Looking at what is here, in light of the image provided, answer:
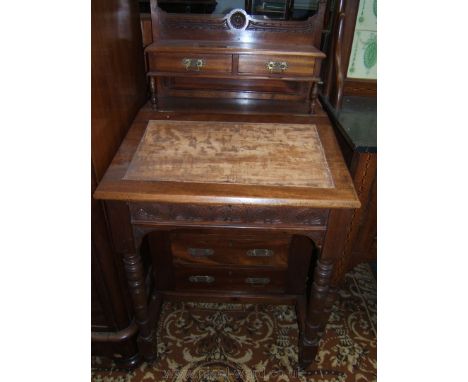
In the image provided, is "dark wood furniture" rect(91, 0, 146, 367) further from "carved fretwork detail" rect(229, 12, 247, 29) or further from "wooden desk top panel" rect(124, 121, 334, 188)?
"carved fretwork detail" rect(229, 12, 247, 29)

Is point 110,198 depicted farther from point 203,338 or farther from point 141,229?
point 203,338

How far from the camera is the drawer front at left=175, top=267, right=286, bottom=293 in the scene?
60.9 inches

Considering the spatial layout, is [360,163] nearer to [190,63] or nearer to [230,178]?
[230,178]

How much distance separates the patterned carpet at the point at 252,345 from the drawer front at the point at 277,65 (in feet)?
3.69

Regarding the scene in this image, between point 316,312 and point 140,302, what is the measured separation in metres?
0.63

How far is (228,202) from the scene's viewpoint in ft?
2.91

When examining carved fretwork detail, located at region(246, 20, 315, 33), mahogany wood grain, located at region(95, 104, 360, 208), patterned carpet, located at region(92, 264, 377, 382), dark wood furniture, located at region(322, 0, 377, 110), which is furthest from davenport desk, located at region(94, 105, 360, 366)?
carved fretwork detail, located at region(246, 20, 315, 33)

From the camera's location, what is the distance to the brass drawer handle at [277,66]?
1318 mm

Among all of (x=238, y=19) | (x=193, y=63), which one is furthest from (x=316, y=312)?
(x=238, y=19)

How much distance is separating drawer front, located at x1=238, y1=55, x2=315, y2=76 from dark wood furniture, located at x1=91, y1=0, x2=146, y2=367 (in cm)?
43

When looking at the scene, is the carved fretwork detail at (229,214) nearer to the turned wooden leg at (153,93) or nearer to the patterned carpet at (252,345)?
the turned wooden leg at (153,93)

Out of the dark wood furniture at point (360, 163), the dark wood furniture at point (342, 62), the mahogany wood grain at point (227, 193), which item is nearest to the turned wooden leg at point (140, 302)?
the mahogany wood grain at point (227, 193)

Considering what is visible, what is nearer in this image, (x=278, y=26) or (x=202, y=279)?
(x=278, y=26)

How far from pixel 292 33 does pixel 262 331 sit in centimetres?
132
